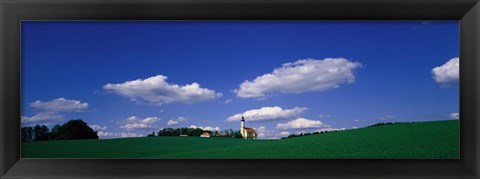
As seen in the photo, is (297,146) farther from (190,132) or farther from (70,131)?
(70,131)

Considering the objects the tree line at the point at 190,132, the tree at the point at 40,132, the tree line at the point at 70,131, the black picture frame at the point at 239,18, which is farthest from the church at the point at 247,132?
the tree at the point at 40,132

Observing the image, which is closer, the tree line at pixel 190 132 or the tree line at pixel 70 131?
the tree line at pixel 70 131

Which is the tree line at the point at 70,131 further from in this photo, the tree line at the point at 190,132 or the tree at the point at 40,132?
the tree line at the point at 190,132

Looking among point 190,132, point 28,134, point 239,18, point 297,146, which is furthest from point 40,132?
point 297,146

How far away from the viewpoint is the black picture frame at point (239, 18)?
175cm

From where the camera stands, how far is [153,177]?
179 cm

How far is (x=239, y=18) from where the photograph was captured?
1.79 m

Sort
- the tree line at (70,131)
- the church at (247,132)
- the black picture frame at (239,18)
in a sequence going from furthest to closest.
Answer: the church at (247,132), the tree line at (70,131), the black picture frame at (239,18)

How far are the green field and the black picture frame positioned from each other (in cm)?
19

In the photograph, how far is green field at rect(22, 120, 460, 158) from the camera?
213 cm

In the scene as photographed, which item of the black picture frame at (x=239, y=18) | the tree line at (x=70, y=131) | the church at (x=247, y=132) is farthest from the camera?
the church at (x=247, y=132)

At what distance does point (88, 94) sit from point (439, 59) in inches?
79.8

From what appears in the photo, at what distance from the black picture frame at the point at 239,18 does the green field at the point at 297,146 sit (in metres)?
0.19

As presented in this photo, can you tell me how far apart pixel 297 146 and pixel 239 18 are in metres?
1.07
